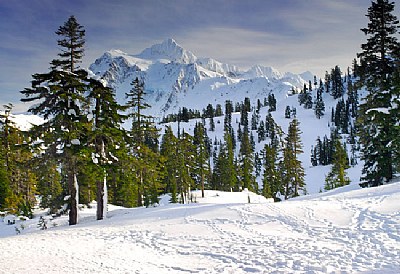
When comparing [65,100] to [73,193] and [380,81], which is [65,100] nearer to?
[73,193]

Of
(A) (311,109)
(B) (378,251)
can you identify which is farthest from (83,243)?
(A) (311,109)

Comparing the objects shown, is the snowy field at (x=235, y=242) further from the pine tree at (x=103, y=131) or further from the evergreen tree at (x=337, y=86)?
the evergreen tree at (x=337, y=86)

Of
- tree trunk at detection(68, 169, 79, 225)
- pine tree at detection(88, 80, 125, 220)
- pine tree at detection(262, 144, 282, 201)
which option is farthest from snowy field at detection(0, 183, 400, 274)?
pine tree at detection(262, 144, 282, 201)

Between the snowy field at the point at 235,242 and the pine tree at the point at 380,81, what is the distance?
3.96 m

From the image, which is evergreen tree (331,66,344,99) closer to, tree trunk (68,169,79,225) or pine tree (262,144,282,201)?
pine tree (262,144,282,201)

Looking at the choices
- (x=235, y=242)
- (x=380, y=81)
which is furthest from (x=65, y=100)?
(x=380, y=81)

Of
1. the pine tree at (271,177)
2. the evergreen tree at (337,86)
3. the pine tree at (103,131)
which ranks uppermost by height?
the evergreen tree at (337,86)

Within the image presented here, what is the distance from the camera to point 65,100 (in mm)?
17062

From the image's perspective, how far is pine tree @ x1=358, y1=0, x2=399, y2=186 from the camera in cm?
1970

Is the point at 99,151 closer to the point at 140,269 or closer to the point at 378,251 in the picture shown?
the point at 140,269

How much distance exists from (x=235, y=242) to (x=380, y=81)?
16019 millimetres

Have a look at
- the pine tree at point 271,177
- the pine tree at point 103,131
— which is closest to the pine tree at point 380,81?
the pine tree at point 103,131

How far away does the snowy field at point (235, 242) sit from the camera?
30.0ft

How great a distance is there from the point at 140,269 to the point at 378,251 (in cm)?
773
